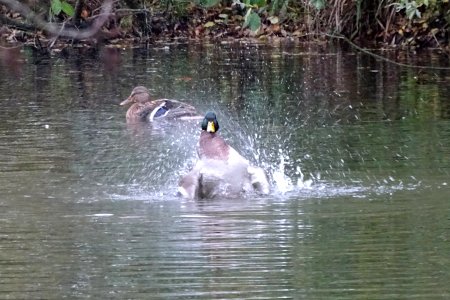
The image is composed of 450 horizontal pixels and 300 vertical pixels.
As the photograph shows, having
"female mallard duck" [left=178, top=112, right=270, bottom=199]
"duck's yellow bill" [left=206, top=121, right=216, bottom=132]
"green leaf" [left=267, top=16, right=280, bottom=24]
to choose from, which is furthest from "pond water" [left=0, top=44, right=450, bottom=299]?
"green leaf" [left=267, top=16, right=280, bottom=24]

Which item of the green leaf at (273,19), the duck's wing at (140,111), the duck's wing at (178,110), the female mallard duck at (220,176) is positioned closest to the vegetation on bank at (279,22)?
the green leaf at (273,19)

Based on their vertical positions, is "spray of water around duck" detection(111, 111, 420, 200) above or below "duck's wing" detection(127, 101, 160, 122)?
below

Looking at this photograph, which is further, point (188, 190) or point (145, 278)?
point (188, 190)

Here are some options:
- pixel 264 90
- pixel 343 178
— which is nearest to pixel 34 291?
pixel 343 178

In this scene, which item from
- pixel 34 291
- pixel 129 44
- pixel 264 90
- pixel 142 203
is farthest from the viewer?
pixel 129 44

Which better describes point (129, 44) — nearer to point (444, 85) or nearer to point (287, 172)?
point (444, 85)

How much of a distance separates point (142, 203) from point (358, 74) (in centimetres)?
953

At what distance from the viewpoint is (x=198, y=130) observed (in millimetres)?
15000

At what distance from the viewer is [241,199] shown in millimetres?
10227

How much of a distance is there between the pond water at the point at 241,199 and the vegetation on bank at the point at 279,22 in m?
3.39

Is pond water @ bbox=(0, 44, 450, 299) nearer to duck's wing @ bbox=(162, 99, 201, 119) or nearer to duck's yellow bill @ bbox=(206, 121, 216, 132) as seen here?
duck's wing @ bbox=(162, 99, 201, 119)

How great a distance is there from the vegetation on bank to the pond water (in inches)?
133

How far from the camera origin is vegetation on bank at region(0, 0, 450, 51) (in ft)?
75.0

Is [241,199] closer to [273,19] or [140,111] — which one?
[140,111]
